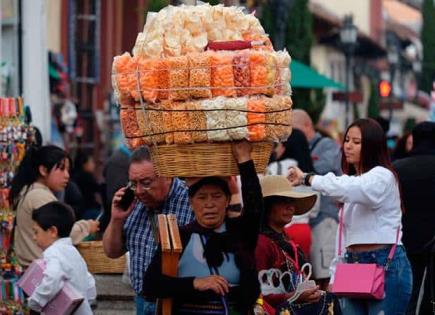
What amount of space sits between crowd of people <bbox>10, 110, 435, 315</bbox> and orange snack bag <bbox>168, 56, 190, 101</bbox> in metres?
0.39

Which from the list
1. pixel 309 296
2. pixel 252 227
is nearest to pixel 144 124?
pixel 252 227

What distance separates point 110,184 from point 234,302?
6.55 meters

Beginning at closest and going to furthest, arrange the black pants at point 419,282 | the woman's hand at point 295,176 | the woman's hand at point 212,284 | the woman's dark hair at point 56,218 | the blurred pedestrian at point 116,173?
the woman's hand at point 212,284 < the woman's hand at point 295,176 < the woman's dark hair at point 56,218 < the black pants at point 419,282 < the blurred pedestrian at point 116,173

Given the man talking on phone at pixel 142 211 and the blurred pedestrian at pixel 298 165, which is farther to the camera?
the blurred pedestrian at pixel 298 165

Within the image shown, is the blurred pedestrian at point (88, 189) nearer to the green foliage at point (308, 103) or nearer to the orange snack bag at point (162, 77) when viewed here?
the green foliage at point (308, 103)

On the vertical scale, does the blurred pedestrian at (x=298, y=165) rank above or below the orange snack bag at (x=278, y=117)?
below

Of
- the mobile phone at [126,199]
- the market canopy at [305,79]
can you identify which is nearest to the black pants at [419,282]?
the mobile phone at [126,199]

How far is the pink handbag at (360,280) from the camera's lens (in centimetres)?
957

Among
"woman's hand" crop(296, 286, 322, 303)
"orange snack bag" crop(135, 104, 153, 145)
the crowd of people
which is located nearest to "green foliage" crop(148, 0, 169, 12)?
the crowd of people

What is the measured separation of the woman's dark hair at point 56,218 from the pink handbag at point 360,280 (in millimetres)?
1787

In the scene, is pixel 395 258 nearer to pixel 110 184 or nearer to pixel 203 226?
pixel 203 226

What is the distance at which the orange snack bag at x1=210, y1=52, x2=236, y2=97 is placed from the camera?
741 cm

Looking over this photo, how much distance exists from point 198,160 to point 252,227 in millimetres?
441

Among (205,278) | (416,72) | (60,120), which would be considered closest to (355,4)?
(416,72)
